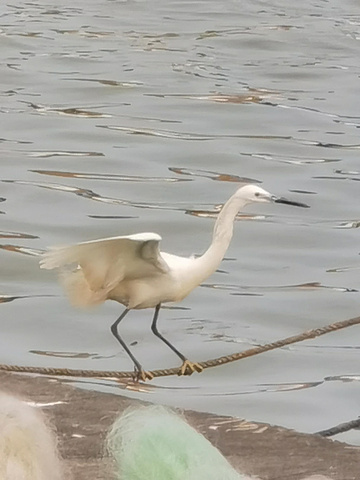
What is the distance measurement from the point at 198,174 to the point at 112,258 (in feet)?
22.4

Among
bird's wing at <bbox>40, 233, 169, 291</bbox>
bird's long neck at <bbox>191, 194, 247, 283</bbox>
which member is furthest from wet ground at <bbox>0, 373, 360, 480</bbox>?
bird's long neck at <bbox>191, 194, 247, 283</bbox>

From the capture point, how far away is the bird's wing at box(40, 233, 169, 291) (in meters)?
4.38

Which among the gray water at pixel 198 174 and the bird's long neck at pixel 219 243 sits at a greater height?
the bird's long neck at pixel 219 243

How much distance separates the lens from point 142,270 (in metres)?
4.60

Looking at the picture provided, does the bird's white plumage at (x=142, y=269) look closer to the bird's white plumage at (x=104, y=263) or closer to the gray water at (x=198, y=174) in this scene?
the bird's white plumage at (x=104, y=263)

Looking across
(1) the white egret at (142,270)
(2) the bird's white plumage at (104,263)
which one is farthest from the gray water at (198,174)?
(2) the bird's white plumage at (104,263)

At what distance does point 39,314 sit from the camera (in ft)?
27.5

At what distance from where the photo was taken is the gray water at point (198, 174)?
7.77 m

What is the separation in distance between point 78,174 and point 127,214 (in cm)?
108

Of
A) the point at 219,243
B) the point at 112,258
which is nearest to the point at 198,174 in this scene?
the point at 219,243

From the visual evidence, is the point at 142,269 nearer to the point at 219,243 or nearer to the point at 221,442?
the point at 219,243

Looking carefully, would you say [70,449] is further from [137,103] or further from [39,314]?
[137,103]

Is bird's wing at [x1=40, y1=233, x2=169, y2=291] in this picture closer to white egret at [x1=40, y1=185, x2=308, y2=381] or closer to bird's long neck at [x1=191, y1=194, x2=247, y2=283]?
white egret at [x1=40, y1=185, x2=308, y2=381]

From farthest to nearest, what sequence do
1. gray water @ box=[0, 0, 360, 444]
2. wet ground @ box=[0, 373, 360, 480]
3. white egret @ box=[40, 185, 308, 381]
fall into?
gray water @ box=[0, 0, 360, 444] → white egret @ box=[40, 185, 308, 381] → wet ground @ box=[0, 373, 360, 480]
